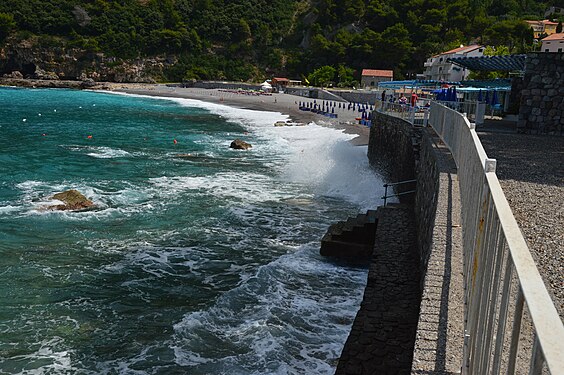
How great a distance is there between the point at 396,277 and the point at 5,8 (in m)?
140

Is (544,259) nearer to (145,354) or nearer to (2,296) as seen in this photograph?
(145,354)

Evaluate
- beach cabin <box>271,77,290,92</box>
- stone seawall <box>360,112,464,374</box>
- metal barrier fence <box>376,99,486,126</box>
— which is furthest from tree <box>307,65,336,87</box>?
stone seawall <box>360,112,464,374</box>

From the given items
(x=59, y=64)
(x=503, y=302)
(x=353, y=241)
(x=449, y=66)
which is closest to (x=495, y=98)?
(x=353, y=241)

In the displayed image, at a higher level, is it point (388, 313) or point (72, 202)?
point (388, 313)

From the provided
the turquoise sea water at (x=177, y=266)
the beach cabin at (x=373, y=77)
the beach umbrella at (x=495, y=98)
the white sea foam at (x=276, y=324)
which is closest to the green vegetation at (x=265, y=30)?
the beach cabin at (x=373, y=77)

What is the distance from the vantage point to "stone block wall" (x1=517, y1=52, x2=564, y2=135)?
17.6 meters

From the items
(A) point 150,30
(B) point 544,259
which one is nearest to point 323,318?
(B) point 544,259

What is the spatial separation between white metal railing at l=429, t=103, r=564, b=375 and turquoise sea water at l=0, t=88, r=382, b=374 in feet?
16.7

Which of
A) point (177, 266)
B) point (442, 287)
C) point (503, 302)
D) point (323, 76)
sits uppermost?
point (323, 76)

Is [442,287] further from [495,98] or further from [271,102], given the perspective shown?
[271,102]

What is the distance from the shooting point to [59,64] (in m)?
121

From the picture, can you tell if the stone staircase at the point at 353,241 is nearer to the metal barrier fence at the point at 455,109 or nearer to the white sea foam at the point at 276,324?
the white sea foam at the point at 276,324

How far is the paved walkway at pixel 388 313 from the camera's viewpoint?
780 cm

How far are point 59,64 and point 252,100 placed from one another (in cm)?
6193
